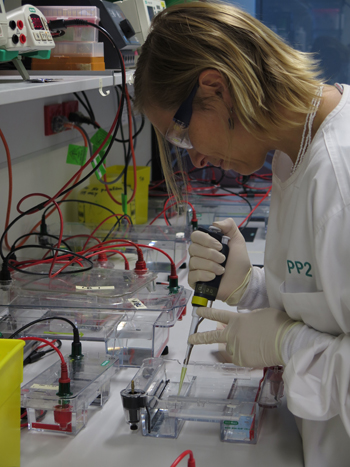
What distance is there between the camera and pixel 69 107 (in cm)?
202

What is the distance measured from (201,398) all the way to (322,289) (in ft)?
1.04

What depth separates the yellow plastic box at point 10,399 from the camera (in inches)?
29.4

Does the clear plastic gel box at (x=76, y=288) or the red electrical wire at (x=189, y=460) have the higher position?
the clear plastic gel box at (x=76, y=288)

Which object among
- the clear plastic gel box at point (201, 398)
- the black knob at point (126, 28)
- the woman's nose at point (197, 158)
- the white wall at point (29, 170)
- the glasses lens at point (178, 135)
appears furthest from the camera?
the black knob at point (126, 28)

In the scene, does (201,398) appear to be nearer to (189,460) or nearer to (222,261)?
(189,460)

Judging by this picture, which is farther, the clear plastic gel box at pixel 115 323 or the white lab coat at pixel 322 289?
the clear plastic gel box at pixel 115 323

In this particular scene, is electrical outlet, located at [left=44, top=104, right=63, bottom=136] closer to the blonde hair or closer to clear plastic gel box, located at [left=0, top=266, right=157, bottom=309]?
clear plastic gel box, located at [left=0, top=266, right=157, bottom=309]

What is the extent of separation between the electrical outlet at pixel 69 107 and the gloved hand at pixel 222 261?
0.92 metres

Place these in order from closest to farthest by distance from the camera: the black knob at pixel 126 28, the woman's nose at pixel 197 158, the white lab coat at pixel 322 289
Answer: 1. the white lab coat at pixel 322 289
2. the woman's nose at pixel 197 158
3. the black knob at pixel 126 28

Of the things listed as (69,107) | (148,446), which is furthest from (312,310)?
(69,107)

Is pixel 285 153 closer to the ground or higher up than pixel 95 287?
higher up

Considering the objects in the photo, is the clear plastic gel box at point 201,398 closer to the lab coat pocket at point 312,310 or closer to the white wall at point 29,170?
the lab coat pocket at point 312,310

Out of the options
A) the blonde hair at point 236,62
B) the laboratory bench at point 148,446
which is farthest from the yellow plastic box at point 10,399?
the blonde hair at point 236,62

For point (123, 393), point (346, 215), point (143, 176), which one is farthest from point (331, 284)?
point (143, 176)
